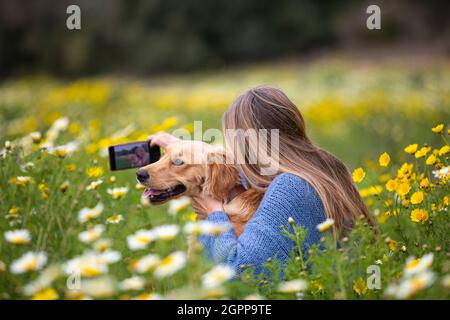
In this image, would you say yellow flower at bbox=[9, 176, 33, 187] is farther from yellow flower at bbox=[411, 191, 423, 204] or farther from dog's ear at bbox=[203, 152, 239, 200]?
yellow flower at bbox=[411, 191, 423, 204]

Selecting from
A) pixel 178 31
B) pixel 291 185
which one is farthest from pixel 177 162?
pixel 178 31

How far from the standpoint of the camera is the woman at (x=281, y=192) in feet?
8.31

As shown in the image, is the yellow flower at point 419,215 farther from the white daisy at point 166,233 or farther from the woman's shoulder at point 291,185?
the white daisy at point 166,233

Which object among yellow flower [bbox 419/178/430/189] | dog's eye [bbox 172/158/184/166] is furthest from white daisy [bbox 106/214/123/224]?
yellow flower [bbox 419/178/430/189]

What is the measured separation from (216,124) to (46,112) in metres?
2.08

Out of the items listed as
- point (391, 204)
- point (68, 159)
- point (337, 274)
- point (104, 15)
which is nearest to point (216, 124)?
point (68, 159)

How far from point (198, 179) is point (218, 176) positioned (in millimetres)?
106

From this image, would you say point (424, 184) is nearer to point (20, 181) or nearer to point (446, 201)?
point (446, 201)

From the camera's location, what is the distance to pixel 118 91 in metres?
9.34

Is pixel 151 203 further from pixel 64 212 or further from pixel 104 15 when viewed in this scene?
pixel 104 15

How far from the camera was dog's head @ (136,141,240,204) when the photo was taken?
2.89 meters

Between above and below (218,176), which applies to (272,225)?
below

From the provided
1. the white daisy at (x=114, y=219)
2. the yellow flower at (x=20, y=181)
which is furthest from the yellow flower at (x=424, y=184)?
the yellow flower at (x=20, y=181)

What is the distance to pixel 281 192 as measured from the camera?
8.55 ft
